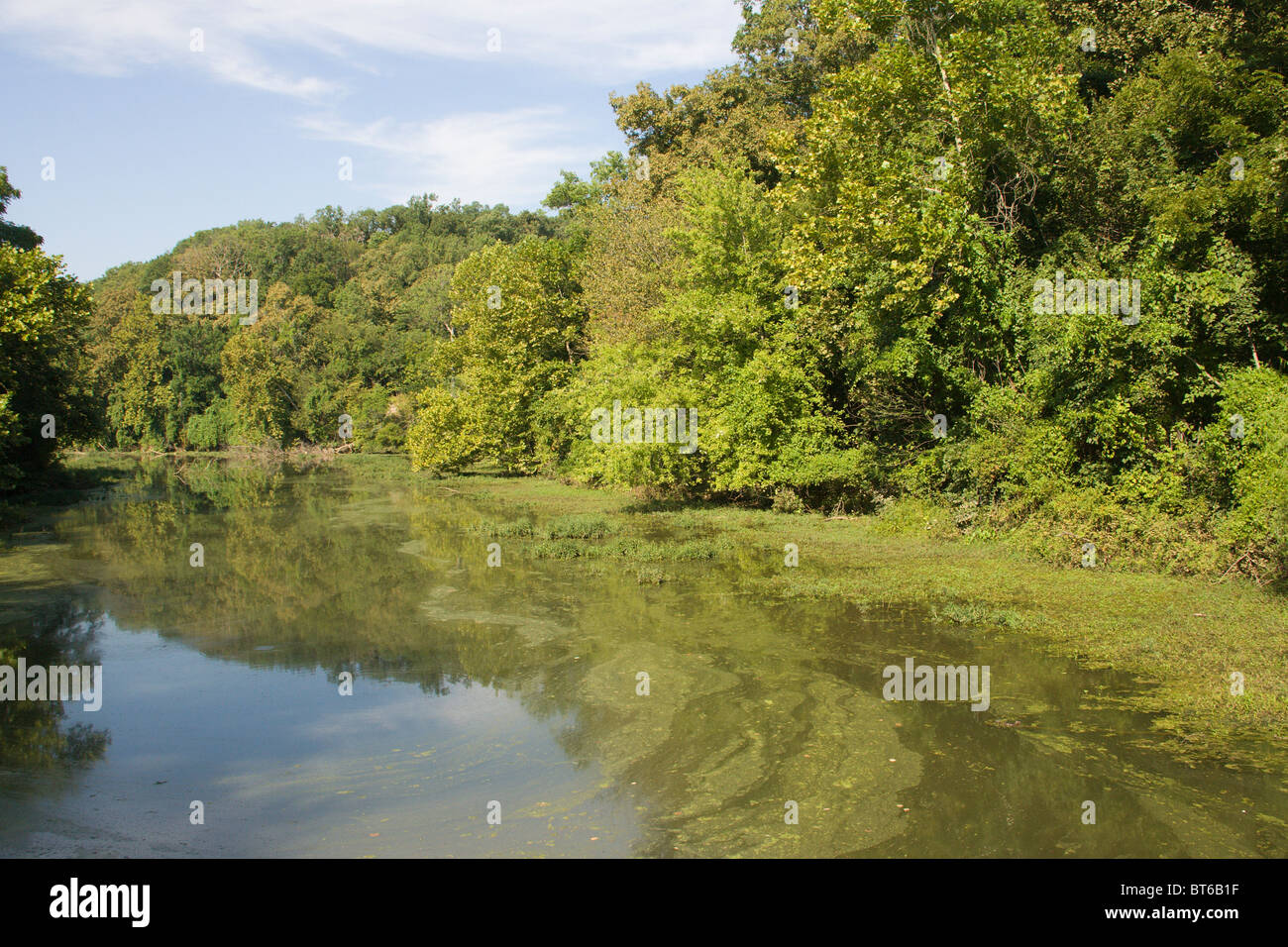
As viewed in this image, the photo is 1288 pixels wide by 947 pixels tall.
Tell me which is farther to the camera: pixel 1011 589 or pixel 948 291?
Result: pixel 948 291

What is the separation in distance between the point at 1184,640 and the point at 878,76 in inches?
541

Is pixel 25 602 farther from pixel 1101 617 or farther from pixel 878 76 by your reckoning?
pixel 878 76

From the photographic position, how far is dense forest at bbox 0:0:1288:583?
14.5 metres

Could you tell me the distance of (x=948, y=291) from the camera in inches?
716

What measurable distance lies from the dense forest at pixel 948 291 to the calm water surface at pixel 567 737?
5758 millimetres

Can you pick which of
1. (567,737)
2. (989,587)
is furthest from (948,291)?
(567,737)

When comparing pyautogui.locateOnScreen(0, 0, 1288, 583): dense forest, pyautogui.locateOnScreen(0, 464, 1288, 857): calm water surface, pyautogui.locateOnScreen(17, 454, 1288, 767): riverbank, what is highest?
pyautogui.locateOnScreen(0, 0, 1288, 583): dense forest

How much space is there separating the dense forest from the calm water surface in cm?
576

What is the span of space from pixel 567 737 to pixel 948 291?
13417 millimetres

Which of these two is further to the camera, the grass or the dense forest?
the dense forest

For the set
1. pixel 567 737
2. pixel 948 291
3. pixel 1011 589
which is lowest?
pixel 567 737

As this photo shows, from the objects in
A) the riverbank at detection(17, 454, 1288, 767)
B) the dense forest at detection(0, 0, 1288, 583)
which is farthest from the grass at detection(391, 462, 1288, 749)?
the dense forest at detection(0, 0, 1288, 583)

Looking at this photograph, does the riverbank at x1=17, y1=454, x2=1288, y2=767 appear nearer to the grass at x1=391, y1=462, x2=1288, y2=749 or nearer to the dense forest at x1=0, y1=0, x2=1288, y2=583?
the grass at x1=391, y1=462, x2=1288, y2=749

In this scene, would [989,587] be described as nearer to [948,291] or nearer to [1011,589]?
[1011,589]
